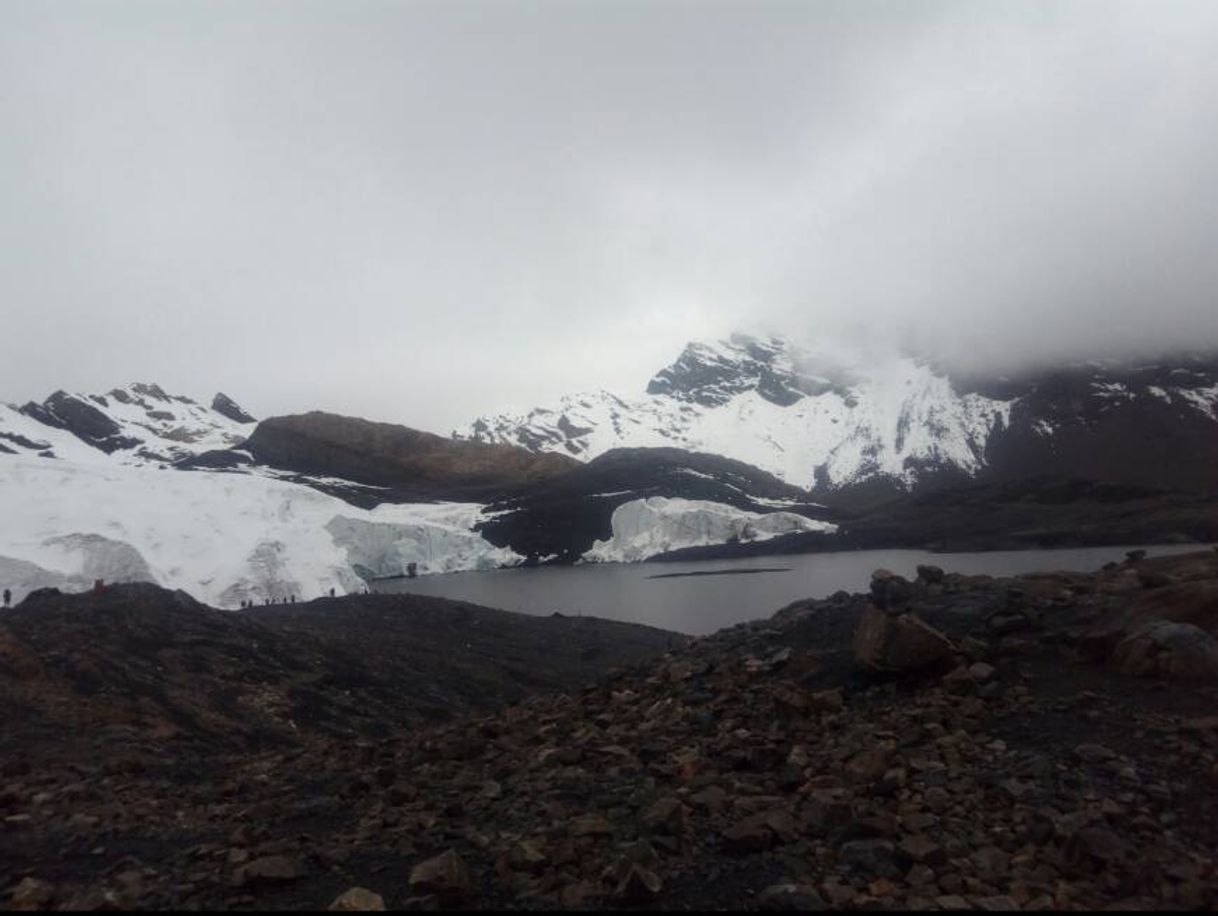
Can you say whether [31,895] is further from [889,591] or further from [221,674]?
[221,674]

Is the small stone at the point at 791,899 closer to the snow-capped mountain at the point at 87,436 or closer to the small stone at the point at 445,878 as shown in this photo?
the small stone at the point at 445,878

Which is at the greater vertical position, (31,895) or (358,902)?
(358,902)

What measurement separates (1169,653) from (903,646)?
2271 millimetres

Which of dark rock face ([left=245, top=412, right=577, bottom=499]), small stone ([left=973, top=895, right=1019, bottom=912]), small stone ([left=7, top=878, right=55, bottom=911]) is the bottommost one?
small stone ([left=7, top=878, right=55, bottom=911])

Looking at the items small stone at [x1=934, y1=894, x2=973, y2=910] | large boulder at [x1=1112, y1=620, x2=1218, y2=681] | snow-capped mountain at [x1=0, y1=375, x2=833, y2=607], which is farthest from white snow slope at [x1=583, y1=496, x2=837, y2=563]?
small stone at [x1=934, y1=894, x2=973, y2=910]

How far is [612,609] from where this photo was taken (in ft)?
197

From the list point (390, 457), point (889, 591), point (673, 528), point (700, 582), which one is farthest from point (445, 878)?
point (390, 457)

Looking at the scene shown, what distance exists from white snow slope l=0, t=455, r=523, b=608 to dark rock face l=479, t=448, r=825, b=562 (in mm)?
51248

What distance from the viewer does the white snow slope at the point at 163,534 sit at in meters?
46.2

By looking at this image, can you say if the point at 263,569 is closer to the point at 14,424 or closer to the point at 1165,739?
the point at 1165,739

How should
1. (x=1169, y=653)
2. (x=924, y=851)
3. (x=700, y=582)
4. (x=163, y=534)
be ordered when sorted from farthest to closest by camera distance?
(x=700, y=582) < (x=163, y=534) < (x=1169, y=653) < (x=924, y=851)

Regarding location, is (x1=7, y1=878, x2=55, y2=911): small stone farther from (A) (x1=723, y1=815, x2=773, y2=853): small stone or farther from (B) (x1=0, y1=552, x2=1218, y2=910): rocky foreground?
(A) (x1=723, y1=815, x2=773, y2=853): small stone

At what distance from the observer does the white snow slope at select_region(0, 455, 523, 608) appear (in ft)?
152

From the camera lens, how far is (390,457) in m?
173
